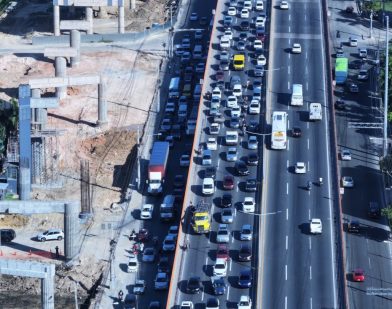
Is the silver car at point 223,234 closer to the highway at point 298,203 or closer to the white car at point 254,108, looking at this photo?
the highway at point 298,203

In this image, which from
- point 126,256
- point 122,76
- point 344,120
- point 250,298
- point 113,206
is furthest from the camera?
point 122,76

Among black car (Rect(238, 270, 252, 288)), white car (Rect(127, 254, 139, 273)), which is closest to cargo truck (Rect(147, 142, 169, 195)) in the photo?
white car (Rect(127, 254, 139, 273))

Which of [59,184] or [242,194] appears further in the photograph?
[59,184]

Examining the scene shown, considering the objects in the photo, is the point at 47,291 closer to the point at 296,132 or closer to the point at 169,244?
the point at 169,244

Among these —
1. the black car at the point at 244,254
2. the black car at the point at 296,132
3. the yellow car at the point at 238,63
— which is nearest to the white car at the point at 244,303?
the black car at the point at 244,254

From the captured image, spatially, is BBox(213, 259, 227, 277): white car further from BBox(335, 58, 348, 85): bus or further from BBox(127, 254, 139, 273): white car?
BBox(335, 58, 348, 85): bus

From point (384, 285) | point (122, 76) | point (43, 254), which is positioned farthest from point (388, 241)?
point (122, 76)

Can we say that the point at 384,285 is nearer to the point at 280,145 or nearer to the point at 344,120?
the point at 280,145

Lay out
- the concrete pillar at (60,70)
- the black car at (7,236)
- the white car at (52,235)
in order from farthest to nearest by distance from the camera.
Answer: the concrete pillar at (60,70) < the black car at (7,236) < the white car at (52,235)
